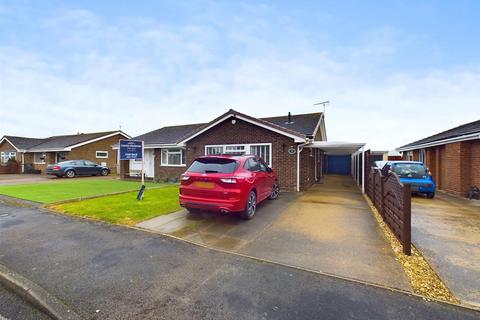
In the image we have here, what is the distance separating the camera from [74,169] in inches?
749

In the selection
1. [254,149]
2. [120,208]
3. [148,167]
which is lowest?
[120,208]

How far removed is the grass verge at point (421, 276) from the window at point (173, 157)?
12.8 metres

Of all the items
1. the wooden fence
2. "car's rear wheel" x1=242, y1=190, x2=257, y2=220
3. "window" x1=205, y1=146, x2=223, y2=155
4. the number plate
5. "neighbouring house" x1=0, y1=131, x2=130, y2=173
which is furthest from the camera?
"neighbouring house" x1=0, y1=131, x2=130, y2=173

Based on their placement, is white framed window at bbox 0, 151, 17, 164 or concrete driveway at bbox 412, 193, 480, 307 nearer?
concrete driveway at bbox 412, 193, 480, 307

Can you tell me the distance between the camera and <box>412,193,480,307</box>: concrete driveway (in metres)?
2.91

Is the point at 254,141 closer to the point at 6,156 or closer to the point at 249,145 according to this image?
the point at 249,145

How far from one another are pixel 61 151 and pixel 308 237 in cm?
2848

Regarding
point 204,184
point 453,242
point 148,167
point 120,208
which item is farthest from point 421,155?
point 148,167

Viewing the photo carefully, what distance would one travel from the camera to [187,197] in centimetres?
560

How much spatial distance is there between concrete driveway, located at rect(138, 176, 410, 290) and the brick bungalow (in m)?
3.78

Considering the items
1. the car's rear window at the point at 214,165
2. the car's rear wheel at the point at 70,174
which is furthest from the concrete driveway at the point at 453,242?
the car's rear wheel at the point at 70,174

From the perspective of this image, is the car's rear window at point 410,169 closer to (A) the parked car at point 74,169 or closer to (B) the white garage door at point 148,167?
(B) the white garage door at point 148,167

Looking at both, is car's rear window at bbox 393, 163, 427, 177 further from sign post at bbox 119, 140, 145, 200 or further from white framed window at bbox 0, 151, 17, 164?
white framed window at bbox 0, 151, 17, 164

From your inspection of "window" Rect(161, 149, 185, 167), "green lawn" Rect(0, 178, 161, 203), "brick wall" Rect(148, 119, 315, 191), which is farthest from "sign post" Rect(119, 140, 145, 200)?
"window" Rect(161, 149, 185, 167)
